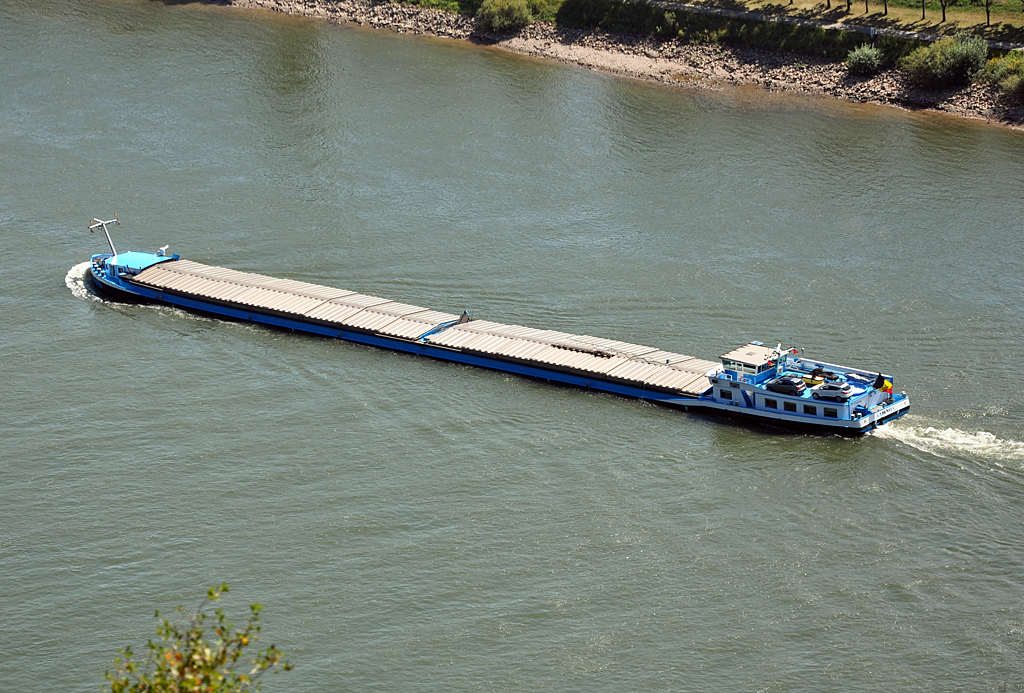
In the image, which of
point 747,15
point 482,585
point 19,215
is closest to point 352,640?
point 482,585

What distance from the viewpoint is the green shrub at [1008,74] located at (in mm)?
82125

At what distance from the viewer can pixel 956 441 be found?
45.6 meters

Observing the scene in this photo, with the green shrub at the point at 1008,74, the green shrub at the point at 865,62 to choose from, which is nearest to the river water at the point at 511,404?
the green shrub at the point at 1008,74

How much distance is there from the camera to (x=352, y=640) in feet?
117

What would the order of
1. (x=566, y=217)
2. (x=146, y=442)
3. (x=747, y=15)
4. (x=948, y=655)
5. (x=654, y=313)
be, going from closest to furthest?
1. (x=948, y=655)
2. (x=146, y=442)
3. (x=654, y=313)
4. (x=566, y=217)
5. (x=747, y=15)

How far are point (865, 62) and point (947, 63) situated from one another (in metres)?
6.46

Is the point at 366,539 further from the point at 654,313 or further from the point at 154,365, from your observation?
the point at 654,313

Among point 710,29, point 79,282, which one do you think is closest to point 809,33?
point 710,29

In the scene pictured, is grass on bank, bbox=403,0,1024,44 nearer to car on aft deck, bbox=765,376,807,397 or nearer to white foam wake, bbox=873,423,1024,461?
white foam wake, bbox=873,423,1024,461

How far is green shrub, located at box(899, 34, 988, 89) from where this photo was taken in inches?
3349

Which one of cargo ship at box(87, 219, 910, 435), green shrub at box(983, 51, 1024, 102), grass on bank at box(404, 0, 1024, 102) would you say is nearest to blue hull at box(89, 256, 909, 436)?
cargo ship at box(87, 219, 910, 435)

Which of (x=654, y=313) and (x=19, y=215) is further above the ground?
(x=19, y=215)

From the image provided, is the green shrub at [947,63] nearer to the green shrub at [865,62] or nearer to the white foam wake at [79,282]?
the green shrub at [865,62]

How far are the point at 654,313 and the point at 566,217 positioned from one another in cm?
1251
